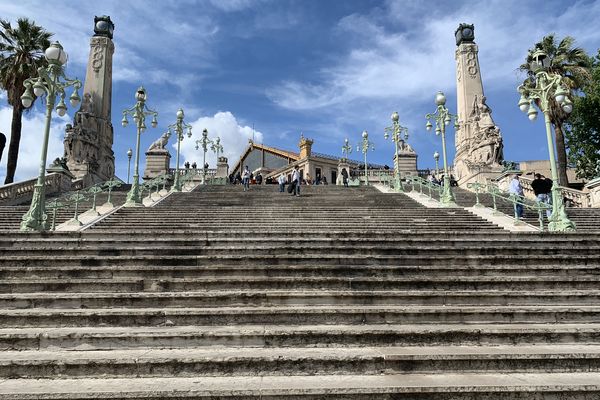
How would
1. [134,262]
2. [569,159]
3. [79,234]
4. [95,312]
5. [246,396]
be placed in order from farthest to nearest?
[569,159] < [79,234] < [134,262] < [95,312] < [246,396]

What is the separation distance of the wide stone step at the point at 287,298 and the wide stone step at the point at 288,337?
84 cm

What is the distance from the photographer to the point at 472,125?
32.8 metres

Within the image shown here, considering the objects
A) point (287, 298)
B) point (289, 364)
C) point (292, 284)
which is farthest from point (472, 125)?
point (289, 364)

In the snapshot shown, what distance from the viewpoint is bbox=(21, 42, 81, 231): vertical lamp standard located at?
10.2 m

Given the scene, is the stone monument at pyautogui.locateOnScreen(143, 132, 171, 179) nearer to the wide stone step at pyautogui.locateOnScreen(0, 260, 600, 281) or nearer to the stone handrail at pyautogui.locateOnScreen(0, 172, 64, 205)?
the stone handrail at pyautogui.locateOnScreen(0, 172, 64, 205)

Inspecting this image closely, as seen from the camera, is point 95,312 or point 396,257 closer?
point 95,312

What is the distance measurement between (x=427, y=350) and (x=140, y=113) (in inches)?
650

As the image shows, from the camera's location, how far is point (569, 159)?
32281mm

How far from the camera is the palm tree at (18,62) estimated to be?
25.0 metres

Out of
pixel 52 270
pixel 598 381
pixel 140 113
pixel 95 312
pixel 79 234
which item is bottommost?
pixel 598 381

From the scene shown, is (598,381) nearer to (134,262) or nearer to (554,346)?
(554,346)

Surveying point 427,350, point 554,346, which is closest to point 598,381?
point 554,346

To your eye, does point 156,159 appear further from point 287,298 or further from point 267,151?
point 287,298

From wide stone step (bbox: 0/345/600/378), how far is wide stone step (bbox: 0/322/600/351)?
0.37 meters
